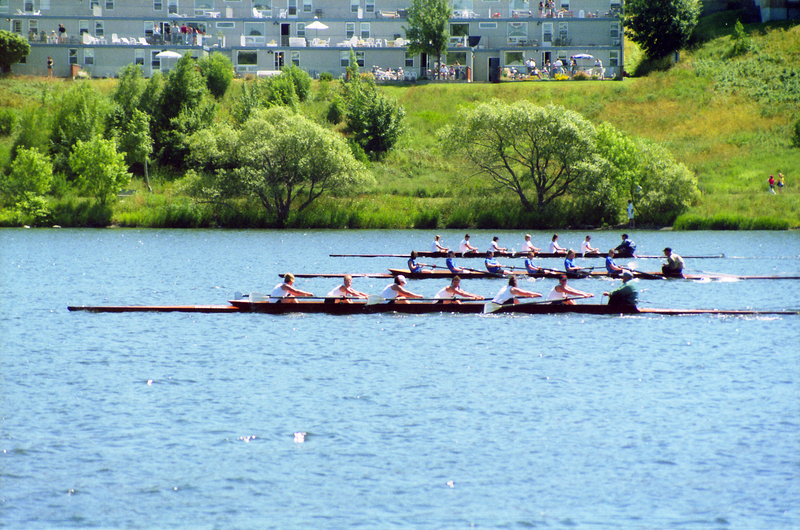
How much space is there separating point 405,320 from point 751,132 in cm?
5645

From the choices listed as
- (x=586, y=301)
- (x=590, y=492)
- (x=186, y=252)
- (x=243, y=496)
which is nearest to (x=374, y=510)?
(x=243, y=496)

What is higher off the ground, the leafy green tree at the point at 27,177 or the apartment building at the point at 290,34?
the apartment building at the point at 290,34

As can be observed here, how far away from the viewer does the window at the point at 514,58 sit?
90188 mm

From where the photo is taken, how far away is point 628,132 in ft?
244

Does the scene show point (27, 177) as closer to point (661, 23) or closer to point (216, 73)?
point (216, 73)

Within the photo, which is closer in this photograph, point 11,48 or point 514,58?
point 11,48

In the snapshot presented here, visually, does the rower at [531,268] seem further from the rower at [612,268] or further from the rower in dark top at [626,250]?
the rower in dark top at [626,250]

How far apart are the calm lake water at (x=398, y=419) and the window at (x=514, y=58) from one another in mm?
62825

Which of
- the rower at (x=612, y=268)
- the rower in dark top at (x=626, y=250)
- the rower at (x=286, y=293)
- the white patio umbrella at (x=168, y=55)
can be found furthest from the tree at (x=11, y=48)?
the rower at (x=612, y=268)

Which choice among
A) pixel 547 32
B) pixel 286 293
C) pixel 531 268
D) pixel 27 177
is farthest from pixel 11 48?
pixel 286 293

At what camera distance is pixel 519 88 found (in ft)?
273

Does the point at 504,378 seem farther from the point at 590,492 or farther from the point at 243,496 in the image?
the point at 243,496

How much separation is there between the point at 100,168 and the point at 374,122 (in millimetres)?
23867

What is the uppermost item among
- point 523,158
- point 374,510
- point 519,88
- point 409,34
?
point 409,34
